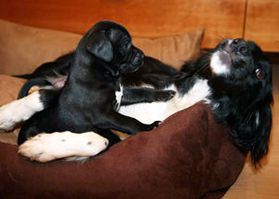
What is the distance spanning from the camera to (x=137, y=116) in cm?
167

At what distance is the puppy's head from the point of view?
143cm

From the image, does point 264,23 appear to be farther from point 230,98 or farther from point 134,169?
point 134,169

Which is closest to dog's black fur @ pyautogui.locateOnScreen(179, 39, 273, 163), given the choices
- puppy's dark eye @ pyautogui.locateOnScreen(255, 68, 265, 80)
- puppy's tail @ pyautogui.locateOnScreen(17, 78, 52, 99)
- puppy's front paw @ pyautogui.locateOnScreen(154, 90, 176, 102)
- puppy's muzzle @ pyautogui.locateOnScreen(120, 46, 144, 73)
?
puppy's dark eye @ pyautogui.locateOnScreen(255, 68, 265, 80)

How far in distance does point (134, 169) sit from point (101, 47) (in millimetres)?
398

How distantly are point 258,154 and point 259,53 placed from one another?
1.31 ft

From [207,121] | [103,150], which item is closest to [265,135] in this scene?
[207,121]

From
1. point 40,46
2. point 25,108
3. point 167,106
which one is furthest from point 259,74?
point 40,46

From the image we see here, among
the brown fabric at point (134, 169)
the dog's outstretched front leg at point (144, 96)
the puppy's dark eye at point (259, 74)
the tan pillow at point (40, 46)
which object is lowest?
the brown fabric at point (134, 169)

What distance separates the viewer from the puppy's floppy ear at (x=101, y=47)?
129cm

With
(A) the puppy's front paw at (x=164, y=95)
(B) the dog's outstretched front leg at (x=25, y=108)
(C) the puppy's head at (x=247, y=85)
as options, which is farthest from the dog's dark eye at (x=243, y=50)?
(B) the dog's outstretched front leg at (x=25, y=108)

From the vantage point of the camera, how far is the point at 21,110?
4.97 feet

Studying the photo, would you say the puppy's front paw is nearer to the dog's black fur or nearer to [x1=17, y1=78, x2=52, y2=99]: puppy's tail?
the dog's black fur

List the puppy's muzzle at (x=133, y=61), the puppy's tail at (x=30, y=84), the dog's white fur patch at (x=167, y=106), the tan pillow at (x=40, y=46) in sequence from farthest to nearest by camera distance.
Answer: the tan pillow at (x=40, y=46), the puppy's tail at (x=30, y=84), the dog's white fur patch at (x=167, y=106), the puppy's muzzle at (x=133, y=61)

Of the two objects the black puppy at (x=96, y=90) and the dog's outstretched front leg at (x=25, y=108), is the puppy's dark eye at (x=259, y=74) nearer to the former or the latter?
the black puppy at (x=96, y=90)
